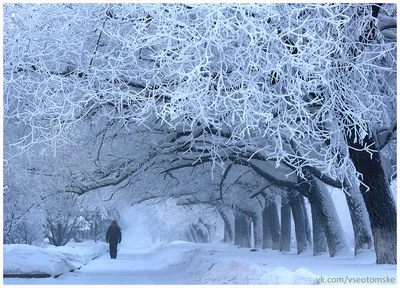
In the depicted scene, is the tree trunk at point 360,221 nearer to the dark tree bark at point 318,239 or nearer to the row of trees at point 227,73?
the row of trees at point 227,73

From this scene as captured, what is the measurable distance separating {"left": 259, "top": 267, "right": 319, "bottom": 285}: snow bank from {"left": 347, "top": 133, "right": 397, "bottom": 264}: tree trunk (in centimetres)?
319

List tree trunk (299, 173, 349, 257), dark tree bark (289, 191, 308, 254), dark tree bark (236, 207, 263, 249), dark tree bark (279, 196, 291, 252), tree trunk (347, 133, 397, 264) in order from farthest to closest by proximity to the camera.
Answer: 1. dark tree bark (236, 207, 263, 249)
2. dark tree bark (279, 196, 291, 252)
3. dark tree bark (289, 191, 308, 254)
4. tree trunk (299, 173, 349, 257)
5. tree trunk (347, 133, 397, 264)

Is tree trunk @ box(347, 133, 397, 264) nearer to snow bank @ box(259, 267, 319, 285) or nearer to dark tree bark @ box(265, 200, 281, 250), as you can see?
snow bank @ box(259, 267, 319, 285)

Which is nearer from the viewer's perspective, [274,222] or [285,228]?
[285,228]

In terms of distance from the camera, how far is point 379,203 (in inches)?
520

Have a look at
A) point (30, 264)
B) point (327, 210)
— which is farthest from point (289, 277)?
point (327, 210)

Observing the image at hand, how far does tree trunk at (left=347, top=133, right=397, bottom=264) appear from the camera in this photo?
516 inches

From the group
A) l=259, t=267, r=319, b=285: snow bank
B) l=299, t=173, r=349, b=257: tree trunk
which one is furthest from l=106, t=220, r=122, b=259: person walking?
l=259, t=267, r=319, b=285: snow bank

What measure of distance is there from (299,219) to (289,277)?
15.3 m

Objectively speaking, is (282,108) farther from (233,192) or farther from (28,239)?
(28,239)

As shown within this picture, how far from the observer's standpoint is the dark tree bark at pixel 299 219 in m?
24.7

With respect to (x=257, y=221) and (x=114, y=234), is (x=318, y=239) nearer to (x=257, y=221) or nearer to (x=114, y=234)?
(x=114, y=234)

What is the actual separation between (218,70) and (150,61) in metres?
1.89

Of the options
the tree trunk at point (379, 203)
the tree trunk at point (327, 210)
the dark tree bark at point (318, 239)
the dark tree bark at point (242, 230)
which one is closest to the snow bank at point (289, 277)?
the tree trunk at point (379, 203)
